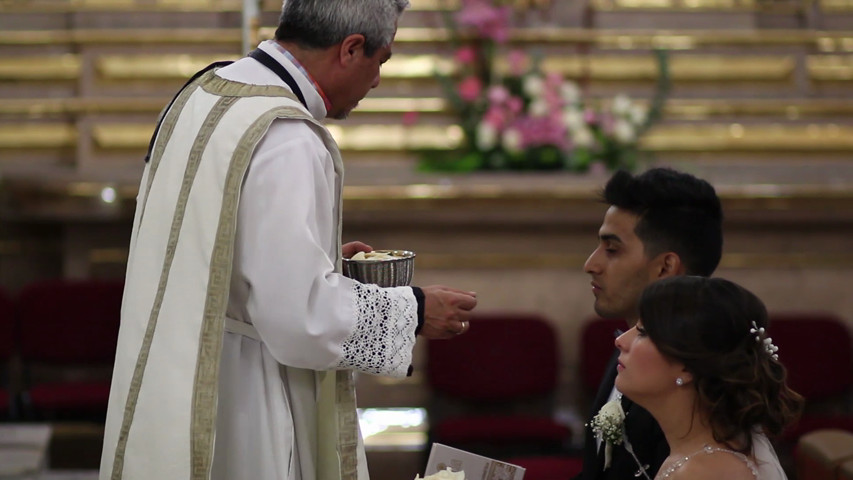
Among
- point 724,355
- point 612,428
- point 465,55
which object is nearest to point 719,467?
point 724,355

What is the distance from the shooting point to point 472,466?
2.62 m

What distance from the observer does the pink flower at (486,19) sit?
5730 mm

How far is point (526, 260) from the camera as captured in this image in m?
5.87

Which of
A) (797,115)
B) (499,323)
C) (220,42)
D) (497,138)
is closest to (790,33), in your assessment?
(797,115)

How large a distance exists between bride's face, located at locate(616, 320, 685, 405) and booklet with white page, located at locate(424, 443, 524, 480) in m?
0.35

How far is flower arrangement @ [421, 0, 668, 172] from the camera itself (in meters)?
5.57

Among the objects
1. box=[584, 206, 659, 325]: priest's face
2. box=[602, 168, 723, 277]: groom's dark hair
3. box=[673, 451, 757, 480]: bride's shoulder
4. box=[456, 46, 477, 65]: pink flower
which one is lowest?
box=[673, 451, 757, 480]: bride's shoulder

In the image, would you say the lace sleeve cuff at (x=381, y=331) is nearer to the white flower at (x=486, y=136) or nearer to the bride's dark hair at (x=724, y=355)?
the bride's dark hair at (x=724, y=355)

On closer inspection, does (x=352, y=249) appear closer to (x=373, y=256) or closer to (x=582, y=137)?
(x=373, y=256)

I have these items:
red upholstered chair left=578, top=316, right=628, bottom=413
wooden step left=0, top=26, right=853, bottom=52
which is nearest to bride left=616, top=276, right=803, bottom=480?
red upholstered chair left=578, top=316, right=628, bottom=413

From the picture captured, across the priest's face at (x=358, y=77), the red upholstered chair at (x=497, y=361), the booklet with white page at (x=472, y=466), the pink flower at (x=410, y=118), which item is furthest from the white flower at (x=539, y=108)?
the booklet with white page at (x=472, y=466)

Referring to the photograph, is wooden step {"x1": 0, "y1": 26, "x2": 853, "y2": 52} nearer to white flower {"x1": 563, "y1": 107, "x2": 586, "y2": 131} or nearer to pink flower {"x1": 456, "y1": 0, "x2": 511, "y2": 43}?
pink flower {"x1": 456, "y1": 0, "x2": 511, "y2": 43}

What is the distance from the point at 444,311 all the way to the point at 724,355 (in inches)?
25.2

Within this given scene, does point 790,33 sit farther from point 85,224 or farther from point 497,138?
point 85,224
